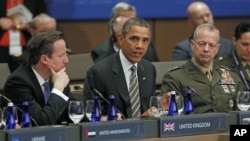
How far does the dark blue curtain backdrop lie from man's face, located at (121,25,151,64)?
3728 millimetres

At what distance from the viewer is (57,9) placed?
1066cm

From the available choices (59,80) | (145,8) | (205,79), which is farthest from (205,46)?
(145,8)

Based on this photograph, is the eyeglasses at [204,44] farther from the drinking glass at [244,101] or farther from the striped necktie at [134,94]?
the drinking glass at [244,101]

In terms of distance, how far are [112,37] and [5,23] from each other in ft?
4.23

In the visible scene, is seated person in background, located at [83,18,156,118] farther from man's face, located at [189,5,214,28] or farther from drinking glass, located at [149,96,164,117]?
man's face, located at [189,5,214,28]

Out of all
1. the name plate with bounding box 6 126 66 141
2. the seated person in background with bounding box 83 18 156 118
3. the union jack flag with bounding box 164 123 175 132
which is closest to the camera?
the name plate with bounding box 6 126 66 141

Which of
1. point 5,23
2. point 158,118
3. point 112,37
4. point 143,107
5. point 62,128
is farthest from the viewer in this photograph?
point 5,23

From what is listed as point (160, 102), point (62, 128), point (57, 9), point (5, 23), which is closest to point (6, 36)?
point (5, 23)

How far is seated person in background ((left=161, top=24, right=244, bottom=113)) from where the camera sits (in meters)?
6.93

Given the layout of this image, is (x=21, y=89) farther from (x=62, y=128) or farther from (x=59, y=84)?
(x=62, y=128)

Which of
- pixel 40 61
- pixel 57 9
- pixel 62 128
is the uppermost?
pixel 57 9

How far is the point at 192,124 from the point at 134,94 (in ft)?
3.67

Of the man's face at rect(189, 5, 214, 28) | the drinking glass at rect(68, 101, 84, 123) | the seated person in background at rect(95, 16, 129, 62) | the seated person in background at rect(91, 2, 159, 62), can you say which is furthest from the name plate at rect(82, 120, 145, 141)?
the man's face at rect(189, 5, 214, 28)

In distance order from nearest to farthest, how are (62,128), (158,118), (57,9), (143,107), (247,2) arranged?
1. (62,128)
2. (158,118)
3. (143,107)
4. (57,9)
5. (247,2)
